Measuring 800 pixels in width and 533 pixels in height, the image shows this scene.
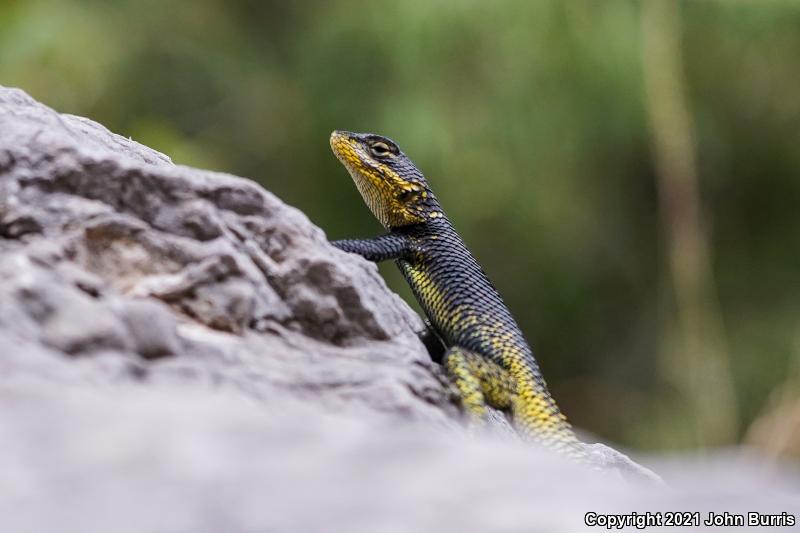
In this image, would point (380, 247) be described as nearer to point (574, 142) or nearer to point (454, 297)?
point (454, 297)

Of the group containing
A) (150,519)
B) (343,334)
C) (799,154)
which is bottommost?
(150,519)

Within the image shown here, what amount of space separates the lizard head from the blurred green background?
324 centimetres

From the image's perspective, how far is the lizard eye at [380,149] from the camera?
2.93 m

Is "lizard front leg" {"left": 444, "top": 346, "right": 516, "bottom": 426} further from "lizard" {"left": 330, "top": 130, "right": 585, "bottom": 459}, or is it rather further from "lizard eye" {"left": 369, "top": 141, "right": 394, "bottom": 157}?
"lizard eye" {"left": 369, "top": 141, "right": 394, "bottom": 157}

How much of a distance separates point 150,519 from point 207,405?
211mm

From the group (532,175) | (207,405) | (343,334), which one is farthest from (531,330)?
(207,405)

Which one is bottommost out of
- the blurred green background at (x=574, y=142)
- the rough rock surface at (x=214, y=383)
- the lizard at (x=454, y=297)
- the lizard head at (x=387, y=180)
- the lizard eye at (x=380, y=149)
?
the rough rock surface at (x=214, y=383)

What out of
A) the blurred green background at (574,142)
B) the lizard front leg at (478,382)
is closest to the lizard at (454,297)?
the lizard front leg at (478,382)

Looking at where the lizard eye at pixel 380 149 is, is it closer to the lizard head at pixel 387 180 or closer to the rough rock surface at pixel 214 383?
the lizard head at pixel 387 180

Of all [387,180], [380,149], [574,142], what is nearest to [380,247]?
[387,180]

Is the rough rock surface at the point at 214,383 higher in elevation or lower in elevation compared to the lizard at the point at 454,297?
lower

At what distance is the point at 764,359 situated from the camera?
279 inches

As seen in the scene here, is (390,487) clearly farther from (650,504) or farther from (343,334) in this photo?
(343,334)

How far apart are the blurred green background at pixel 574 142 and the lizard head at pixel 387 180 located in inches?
127
